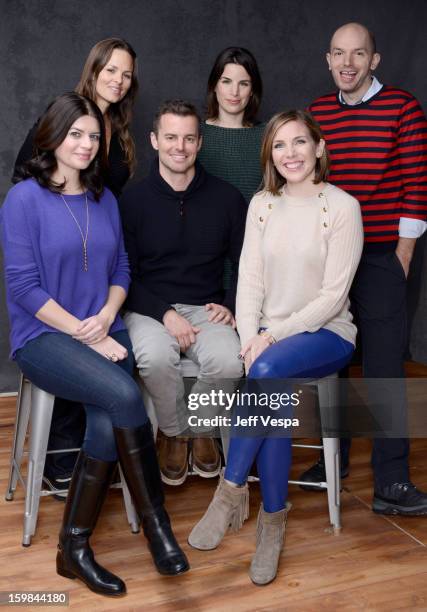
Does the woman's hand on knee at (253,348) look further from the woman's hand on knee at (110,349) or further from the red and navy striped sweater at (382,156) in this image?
the red and navy striped sweater at (382,156)

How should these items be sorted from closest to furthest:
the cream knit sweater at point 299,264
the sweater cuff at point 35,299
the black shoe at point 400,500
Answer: the sweater cuff at point 35,299, the cream knit sweater at point 299,264, the black shoe at point 400,500

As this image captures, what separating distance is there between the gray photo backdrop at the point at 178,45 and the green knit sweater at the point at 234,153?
96 cm

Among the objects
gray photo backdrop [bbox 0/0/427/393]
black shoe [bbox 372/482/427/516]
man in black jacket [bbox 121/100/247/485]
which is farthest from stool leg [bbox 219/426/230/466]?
gray photo backdrop [bbox 0/0/427/393]

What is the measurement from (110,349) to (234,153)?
1009 mm

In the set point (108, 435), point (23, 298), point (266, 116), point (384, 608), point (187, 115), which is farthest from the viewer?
point (266, 116)

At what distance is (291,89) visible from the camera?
3.98 m

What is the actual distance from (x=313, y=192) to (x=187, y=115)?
0.52 m

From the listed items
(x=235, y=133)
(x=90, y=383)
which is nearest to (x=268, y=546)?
(x=90, y=383)

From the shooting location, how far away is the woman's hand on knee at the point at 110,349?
7.53 feet

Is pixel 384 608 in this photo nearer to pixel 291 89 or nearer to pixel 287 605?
pixel 287 605

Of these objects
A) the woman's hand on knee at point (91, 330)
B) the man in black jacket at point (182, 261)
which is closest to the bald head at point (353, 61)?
the man in black jacket at point (182, 261)

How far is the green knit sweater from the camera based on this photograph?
2885 millimetres

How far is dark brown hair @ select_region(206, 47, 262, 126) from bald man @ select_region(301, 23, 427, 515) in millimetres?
352

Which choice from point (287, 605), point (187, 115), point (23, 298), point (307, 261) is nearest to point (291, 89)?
point (187, 115)
